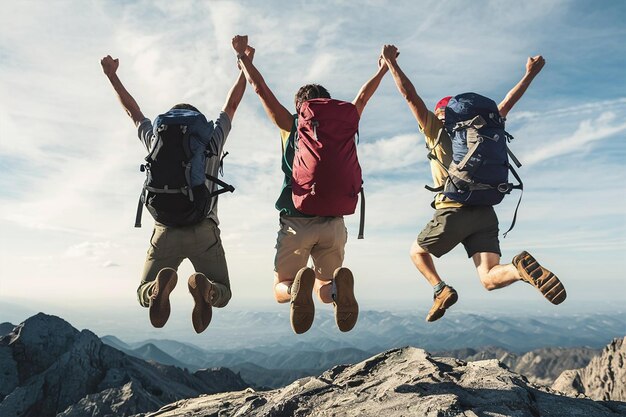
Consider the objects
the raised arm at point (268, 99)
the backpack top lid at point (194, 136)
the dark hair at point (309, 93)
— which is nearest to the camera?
the backpack top lid at point (194, 136)

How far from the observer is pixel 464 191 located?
8.45m

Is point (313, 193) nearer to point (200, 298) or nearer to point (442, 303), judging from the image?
point (200, 298)

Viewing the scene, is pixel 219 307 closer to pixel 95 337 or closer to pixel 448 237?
pixel 448 237

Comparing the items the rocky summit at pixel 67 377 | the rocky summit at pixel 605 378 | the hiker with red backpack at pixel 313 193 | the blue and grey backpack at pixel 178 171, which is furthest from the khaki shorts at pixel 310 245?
the rocky summit at pixel 605 378

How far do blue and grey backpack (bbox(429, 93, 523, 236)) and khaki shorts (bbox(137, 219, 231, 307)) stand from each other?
4186mm

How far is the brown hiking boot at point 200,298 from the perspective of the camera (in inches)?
295

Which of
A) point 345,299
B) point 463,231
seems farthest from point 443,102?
point 345,299

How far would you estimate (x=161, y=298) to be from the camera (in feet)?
24.5

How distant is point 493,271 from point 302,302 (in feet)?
12.3

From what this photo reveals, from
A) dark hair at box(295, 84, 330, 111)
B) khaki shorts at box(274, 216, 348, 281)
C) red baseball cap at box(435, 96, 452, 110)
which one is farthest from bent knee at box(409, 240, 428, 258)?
dark hair at box(295, 84, 330, 111)

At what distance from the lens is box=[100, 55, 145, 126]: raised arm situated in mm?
8789

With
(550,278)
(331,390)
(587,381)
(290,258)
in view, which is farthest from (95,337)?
(587,381)

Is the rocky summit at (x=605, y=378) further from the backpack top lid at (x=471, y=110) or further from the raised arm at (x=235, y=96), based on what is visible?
the raised arm at (x=235, y=96)

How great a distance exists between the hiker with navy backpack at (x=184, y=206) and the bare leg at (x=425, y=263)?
3.71 meters
